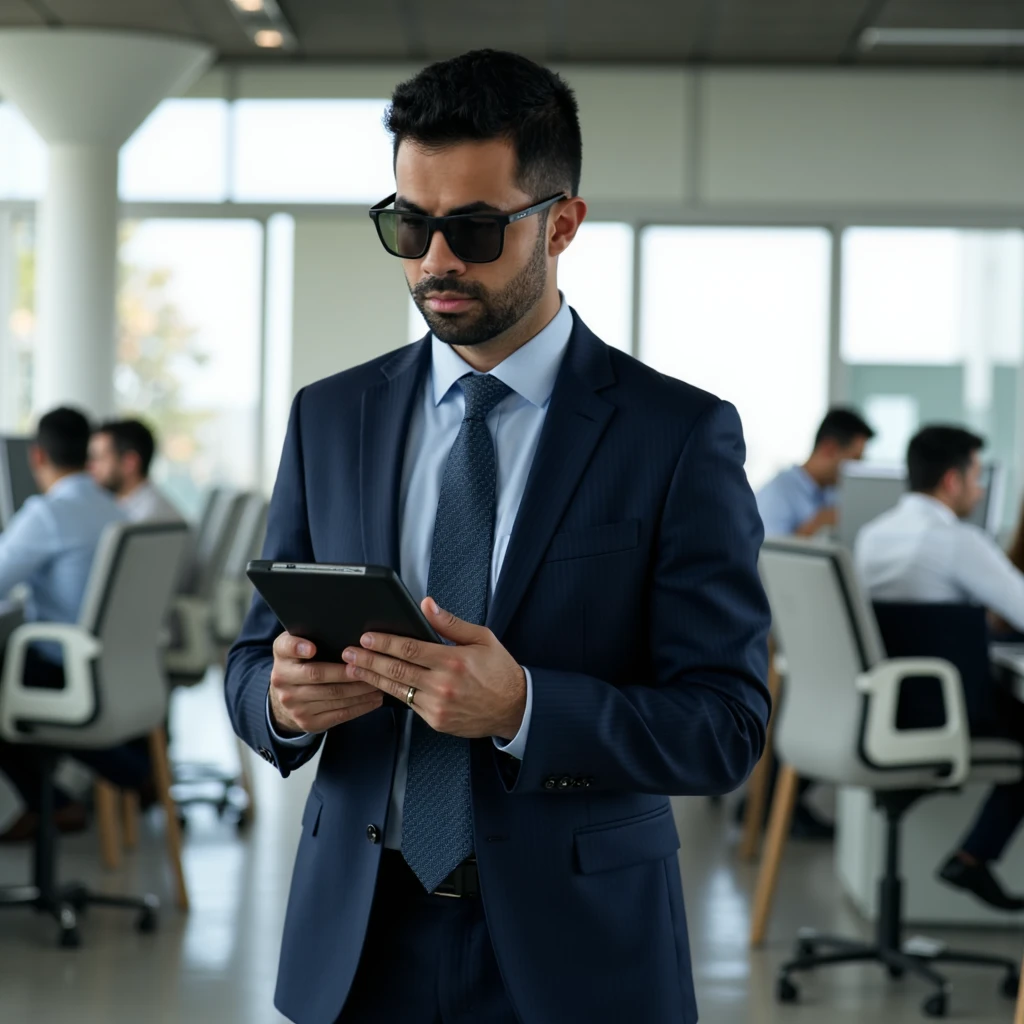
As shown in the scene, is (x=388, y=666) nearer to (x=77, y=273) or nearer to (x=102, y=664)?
(x=102, y=664)

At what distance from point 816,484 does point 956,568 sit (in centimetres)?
189

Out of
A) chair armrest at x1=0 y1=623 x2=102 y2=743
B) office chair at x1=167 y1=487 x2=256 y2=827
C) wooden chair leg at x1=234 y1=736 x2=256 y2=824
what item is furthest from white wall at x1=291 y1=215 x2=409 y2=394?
chair armrest at x1=0 y1=623 x2=102 y2=743

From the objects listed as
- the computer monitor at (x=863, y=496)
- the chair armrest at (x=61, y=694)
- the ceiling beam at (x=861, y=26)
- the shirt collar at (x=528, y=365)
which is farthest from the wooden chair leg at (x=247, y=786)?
the ceiling beam at (x=861, y=26)

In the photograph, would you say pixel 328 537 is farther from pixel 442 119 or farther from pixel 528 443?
pixel 442 119

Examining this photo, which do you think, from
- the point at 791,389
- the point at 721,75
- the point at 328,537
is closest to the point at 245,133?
the point at 721,75

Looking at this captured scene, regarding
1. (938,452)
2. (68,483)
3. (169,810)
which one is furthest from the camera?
(68,483)

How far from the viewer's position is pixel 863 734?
3.75 metres

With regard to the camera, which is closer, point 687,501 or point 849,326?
point 687,501

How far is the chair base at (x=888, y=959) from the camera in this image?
3.74 meters

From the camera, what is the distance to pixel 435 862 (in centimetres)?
138

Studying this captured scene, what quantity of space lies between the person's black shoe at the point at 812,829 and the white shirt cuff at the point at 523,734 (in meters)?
4.45

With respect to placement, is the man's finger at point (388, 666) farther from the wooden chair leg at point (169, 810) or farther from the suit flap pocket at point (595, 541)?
the wooden chair leg at point (169, 810)

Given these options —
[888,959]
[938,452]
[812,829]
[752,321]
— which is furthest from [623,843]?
[752,321]

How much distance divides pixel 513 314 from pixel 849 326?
339 inches
